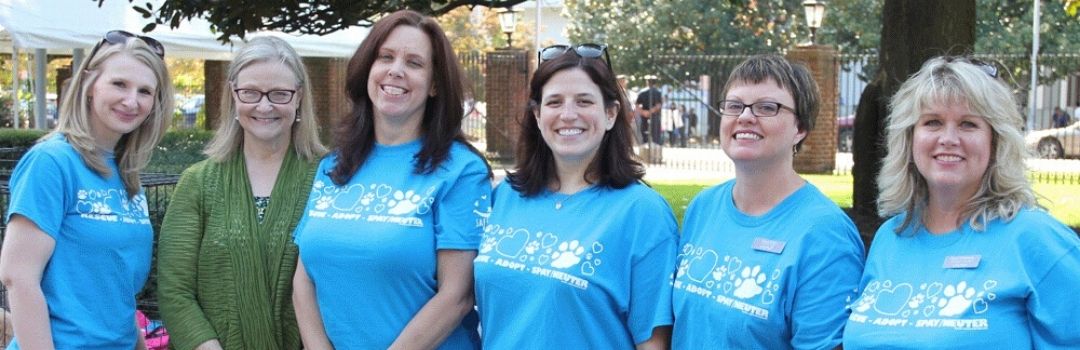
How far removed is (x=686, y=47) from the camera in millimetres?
36594

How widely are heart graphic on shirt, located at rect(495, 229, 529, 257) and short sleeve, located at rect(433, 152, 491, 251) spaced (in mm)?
169

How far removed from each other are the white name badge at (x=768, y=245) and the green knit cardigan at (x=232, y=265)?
1535mm

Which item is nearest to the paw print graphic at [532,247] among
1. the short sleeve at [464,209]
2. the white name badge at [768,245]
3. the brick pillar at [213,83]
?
the short sleeve at [464,209]

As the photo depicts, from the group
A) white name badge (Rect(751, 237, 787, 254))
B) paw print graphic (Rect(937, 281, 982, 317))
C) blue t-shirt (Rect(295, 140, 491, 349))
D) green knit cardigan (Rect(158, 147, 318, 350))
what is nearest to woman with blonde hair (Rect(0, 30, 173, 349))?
green knit cardigan (Rect(158, 147, 318, 350))

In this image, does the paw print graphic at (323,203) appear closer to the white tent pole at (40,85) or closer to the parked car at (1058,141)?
the white tent pole at (40,85)

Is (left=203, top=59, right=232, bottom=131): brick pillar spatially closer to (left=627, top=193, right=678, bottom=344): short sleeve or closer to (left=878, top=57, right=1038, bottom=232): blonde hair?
(left=627, top=193, right=678, bottom=344): short sleeve

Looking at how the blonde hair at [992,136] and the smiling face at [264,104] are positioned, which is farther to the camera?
the smiling face at [264,104]

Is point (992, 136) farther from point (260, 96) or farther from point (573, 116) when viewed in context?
point (260, 96)

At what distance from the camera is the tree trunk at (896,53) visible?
8.16 m

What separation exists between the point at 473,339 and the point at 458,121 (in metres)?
0.71

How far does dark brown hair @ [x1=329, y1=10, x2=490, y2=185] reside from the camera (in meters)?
3.85

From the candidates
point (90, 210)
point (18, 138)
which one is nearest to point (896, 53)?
point (90, 210)

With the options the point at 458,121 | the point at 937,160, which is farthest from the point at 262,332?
the point at 937,160

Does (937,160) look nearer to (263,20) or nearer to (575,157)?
(575,157)
